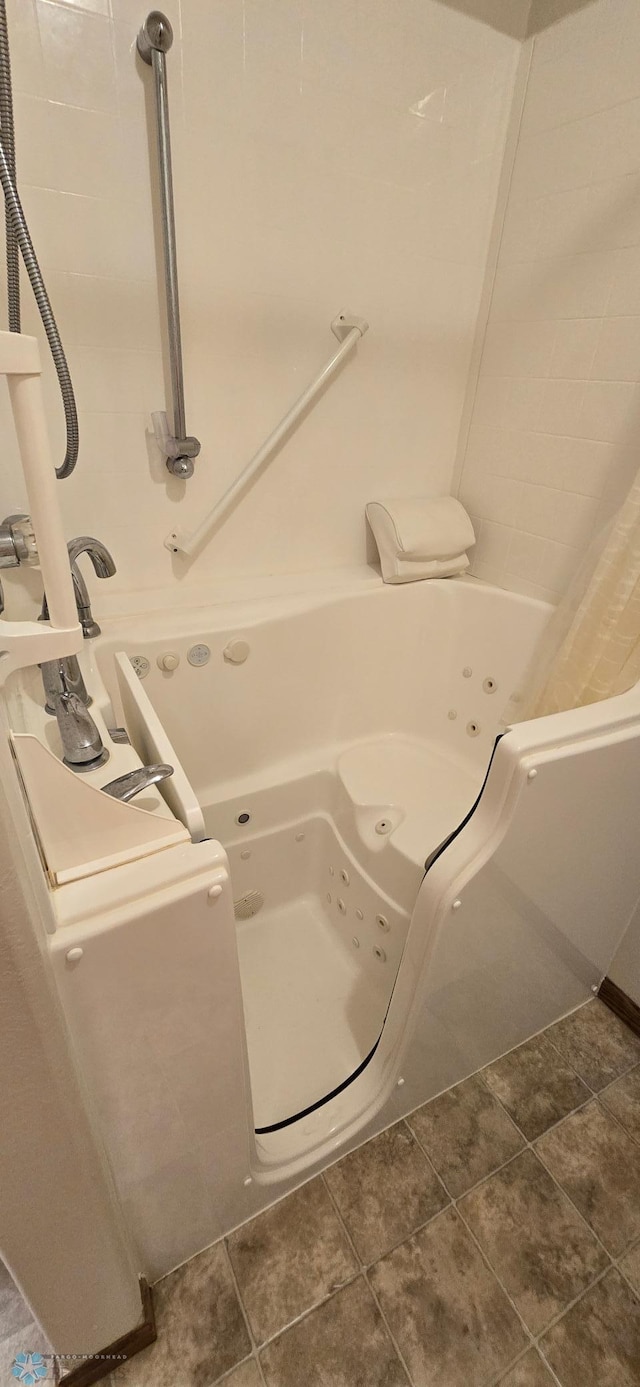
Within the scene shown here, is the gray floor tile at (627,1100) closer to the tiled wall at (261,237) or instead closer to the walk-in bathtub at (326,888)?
the walk-in bathtub at (326,888)

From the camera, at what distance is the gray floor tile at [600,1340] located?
0.82m

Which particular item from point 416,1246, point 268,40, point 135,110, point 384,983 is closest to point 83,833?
point 384,983

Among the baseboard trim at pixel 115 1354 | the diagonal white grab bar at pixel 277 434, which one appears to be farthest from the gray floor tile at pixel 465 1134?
the diagonal white grab bar at pixel 277 434

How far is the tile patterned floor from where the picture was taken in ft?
2.68

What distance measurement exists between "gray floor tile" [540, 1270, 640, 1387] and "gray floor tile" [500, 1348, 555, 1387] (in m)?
0.02

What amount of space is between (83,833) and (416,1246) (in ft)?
2.97

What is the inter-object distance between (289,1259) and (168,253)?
1686 millimetres

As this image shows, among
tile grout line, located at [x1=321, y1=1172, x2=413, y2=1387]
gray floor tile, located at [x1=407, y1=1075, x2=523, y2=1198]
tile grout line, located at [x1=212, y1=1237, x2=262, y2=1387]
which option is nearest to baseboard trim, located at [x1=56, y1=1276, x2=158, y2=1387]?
tile grout line, located at [x1=212, y1=1237, x2=262, y2=1387]

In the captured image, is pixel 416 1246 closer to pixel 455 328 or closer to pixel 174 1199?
pixel 174 1199

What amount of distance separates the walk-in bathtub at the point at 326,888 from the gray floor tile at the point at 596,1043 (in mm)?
43

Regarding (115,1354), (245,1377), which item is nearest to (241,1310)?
(245,1377)

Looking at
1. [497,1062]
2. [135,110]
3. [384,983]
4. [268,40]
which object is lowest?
[497,1062]

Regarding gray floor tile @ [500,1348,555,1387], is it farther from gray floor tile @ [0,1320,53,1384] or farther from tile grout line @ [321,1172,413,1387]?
gray floor tile @ [0,1320,53,1384]

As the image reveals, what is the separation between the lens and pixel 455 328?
4.89ft
